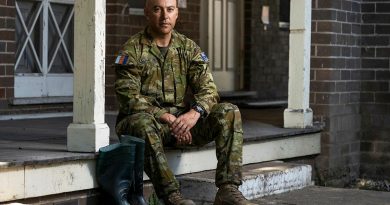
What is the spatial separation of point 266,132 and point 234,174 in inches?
87.8

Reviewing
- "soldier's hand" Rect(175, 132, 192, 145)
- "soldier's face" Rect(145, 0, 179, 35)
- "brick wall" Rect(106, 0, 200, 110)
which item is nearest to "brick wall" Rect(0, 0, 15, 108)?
"brick wall" Rect(106, 0, 200, 110)

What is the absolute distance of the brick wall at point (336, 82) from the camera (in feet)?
32.0

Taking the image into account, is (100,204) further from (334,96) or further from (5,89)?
(334,96)

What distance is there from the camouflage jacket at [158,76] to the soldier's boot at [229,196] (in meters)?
0.61

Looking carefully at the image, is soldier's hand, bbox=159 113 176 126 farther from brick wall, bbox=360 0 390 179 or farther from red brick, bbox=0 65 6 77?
brick wall, bbox=360 0 390 179

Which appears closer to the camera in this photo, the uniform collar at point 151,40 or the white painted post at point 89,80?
the white painted post at point 89,80

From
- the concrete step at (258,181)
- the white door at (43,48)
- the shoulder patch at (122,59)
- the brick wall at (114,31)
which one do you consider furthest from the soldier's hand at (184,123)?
the brick wall at (114,31)

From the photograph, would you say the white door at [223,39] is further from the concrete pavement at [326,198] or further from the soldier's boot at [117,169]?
the soldier's boot at [117,169]

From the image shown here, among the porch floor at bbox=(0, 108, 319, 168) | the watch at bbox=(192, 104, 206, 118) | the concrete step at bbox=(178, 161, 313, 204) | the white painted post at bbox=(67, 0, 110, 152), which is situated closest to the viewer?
the porch floor at bbox=(0, 108, 319, 168)

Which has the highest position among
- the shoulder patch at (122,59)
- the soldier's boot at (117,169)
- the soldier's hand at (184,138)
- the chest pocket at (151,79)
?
the shoulder patch at (122,59)

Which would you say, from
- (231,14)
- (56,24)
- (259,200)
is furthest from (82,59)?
(231,14)

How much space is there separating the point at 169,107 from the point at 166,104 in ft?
0.10

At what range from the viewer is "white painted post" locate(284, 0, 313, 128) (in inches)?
367

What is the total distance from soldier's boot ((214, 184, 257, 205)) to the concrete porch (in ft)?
2.19
